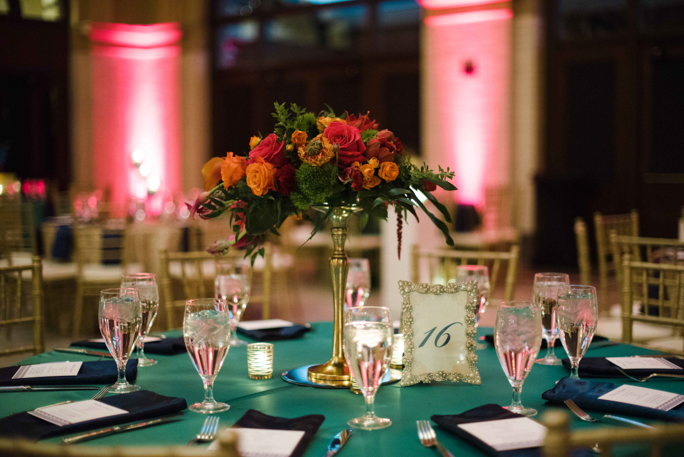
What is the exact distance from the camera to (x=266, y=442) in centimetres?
102

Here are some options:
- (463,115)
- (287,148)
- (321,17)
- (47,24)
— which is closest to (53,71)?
(47,24)

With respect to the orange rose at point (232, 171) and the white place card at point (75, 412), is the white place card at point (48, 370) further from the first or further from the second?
the orange rose at point (232, 171)

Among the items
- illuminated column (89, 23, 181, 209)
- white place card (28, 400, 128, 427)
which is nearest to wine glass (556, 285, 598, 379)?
white place card (28, 400, 128, 427)

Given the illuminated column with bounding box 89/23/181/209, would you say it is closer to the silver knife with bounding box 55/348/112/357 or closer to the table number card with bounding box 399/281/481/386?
the silver knife with bounding box 55/348/112/357

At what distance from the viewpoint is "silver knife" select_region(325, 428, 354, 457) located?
1.01 m

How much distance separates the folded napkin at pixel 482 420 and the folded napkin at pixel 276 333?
824mm

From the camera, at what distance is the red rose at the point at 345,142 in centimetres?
139

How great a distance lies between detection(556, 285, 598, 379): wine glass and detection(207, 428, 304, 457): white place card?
62cm

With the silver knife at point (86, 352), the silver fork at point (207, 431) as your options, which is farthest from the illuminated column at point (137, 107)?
the silver fork at point (207, 431)

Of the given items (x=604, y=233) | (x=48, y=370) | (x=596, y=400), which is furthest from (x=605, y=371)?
(x=604, y=233)

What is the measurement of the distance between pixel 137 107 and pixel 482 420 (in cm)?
1040

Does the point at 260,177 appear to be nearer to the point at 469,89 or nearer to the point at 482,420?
the point at 482,420

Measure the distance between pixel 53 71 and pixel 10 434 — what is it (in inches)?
403

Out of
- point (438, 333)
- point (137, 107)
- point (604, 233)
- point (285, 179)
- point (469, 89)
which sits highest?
point (137, 107)
